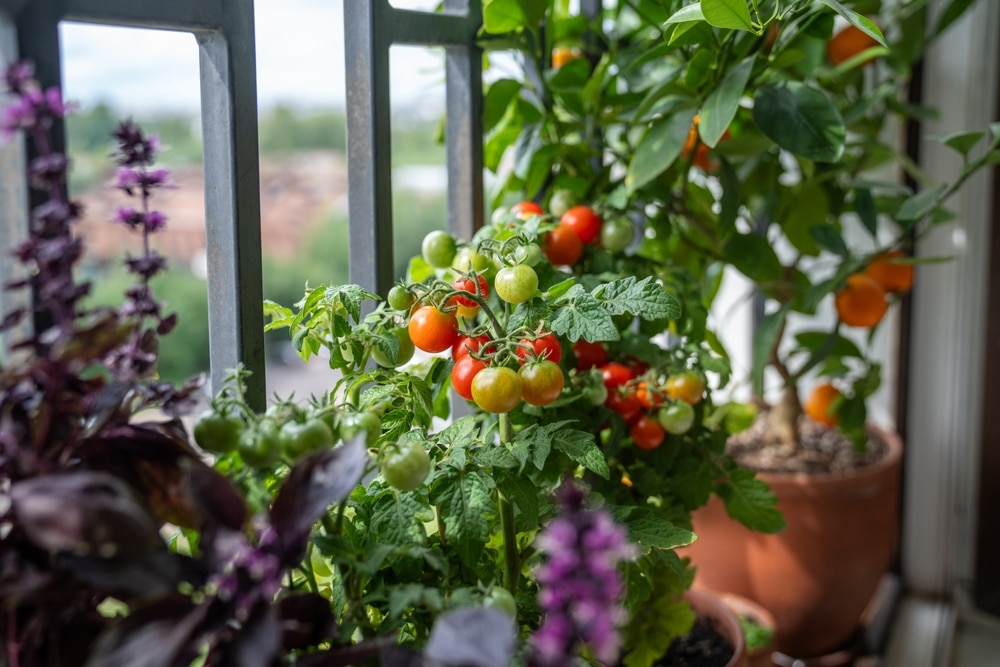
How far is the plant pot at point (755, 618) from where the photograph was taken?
121cm

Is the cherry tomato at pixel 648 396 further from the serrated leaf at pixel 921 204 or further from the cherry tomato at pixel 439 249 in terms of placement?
the serrated leaf at pixel 921 204

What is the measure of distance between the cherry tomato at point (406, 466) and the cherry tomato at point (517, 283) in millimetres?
183

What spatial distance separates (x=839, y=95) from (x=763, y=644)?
81 cm

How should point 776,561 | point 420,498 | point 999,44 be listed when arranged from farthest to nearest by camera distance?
point 999,44 < point 776,561 < point 420,498

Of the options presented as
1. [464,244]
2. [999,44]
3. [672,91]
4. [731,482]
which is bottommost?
[731,482]

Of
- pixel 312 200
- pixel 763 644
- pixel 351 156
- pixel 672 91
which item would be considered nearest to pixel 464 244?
pixel 351 156

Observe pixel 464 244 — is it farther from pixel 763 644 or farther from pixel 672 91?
pixel 763 644

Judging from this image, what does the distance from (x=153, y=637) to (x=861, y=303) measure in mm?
1058

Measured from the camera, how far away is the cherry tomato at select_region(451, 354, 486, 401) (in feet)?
2.57

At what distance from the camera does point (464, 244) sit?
950 millimetres

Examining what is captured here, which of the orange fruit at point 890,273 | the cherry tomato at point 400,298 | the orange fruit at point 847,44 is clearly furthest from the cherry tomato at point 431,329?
the orange fruit at point 847,44

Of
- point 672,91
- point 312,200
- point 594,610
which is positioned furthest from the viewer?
point 312,200

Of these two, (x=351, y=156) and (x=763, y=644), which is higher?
(x=351, y=156)

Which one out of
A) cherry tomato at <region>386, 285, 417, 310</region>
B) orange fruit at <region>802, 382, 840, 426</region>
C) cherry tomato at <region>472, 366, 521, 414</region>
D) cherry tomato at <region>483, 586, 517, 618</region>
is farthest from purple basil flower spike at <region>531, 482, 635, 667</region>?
orange fruit at <region>802, 382, 840, 426</region>
